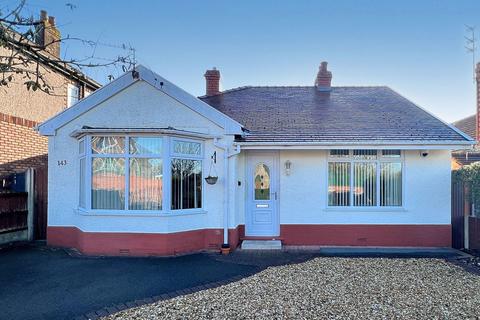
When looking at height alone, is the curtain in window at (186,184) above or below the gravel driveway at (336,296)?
above

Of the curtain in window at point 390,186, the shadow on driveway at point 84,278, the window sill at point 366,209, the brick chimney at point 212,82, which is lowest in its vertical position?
the shadow on driveway at point 84,278

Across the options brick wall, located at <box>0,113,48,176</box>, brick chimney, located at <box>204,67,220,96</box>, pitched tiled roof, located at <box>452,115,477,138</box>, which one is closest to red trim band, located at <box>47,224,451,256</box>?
brick wall, located at <box>0,113,48,176</box>

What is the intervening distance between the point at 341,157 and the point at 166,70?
6.07 metres

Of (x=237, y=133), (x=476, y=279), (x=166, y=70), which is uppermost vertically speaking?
(x=166, y=70)

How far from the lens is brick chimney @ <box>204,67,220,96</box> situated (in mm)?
15711

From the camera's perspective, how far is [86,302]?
6.11 m

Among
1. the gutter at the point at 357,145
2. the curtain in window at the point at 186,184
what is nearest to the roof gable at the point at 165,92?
the gutter at the point at 357,145

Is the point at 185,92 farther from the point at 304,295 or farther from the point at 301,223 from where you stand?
the point at 304,295

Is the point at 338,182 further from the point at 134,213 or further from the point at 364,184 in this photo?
the point at 134,213

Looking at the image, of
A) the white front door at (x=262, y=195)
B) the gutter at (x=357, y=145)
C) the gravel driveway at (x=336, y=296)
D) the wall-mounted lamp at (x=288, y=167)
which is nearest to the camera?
the gravel driveway at (x=336, y=296)

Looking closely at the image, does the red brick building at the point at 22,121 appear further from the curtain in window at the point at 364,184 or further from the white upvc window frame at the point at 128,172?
the curtain in window at the point at 364,184

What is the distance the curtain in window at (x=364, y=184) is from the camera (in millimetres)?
10875

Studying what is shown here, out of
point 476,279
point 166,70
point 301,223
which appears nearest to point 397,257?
point 476,279

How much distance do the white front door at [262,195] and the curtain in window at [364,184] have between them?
2.49m
